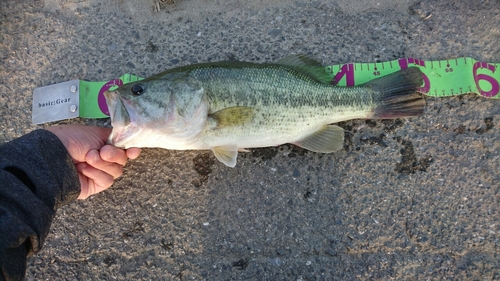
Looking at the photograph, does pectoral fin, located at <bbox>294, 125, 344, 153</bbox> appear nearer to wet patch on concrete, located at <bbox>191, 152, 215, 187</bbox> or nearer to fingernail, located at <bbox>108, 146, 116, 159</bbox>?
wet patch on concrete, located at <bbox>191, 152, 215, 187</bbox>

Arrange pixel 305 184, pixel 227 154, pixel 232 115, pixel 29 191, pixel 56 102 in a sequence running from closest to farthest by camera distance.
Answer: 1. pixel 29 191
2. pixel 232 115
3. pixel 227 154
4. pixel 305 184
5. pixel 56 102

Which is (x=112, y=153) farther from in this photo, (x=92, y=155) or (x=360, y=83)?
(x=360, y=83)

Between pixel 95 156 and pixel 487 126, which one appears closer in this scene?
pixel 95 156

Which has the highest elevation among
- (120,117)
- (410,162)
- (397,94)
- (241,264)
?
(397,94)

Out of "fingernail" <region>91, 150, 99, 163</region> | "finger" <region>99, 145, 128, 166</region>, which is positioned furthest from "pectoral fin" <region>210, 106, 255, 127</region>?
"fingernail" <region>91, 150, 99, 163</region>

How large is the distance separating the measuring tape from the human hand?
49 cm

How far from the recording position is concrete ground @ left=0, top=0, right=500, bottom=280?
9.52 feet

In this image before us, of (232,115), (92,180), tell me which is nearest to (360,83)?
(232,115)

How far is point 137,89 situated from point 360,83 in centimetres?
196

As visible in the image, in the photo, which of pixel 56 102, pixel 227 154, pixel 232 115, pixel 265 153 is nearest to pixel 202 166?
pixel 227 154

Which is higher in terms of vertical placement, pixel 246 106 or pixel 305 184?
pixel 246 106

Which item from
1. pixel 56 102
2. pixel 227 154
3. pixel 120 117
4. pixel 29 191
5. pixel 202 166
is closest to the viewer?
pixel 29 191

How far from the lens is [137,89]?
2.60 m

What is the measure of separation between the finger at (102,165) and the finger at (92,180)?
3 cm
